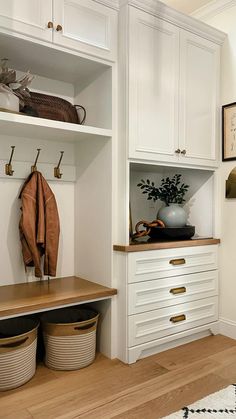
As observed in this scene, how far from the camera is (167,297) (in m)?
2.33

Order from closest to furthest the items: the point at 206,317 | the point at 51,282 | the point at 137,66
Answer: the point at 137,66, the point at 51,282, the point at 206,317

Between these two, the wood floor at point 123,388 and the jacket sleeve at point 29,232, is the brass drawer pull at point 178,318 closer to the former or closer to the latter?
the wood floor at point 123,388

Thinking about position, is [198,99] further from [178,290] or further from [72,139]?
[178,290]

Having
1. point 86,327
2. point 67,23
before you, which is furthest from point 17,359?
point 67,23

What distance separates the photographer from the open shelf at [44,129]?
72.8 inches

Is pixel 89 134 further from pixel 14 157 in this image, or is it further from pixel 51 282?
pixel 51 282

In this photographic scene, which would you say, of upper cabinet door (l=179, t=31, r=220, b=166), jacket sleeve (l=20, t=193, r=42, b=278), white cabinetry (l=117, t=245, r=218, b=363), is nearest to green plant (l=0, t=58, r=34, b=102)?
jacket sleeve (l=20, t=193, r=42, b=278)

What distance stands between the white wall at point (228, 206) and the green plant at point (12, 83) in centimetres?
157

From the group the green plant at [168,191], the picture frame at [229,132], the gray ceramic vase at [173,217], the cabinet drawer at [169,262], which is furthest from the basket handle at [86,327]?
the picture frame at [229,132]

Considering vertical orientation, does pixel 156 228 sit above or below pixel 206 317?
above

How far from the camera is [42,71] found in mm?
2291

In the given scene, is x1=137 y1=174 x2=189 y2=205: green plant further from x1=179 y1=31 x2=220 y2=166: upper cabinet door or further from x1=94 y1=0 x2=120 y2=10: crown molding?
x1=94 y1=0 x2=120 y2=10: crown molding

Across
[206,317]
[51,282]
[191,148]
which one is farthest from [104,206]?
[206,317]

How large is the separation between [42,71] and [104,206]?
1.03m
